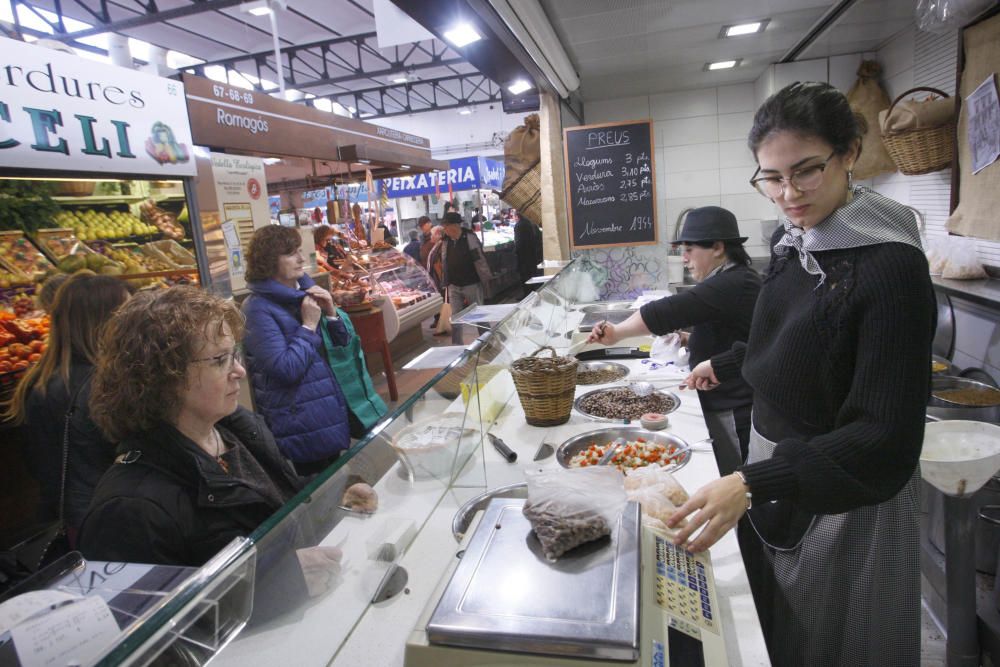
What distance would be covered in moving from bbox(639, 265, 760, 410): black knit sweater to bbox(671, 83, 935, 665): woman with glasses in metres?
1.07

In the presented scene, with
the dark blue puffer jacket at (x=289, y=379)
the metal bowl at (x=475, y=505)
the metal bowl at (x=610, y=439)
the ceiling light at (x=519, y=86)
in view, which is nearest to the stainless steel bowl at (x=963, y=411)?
the metal bowl at (x=610, y=439)

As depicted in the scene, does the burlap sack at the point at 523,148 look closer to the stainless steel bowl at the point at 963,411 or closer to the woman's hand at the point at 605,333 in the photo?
the woman's hand at the point at 605,333

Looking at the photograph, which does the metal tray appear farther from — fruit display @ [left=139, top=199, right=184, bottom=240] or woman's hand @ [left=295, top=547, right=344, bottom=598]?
fruit display @ [left=139, top=199, right=184, bottom=240]

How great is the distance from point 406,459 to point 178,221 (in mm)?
3980

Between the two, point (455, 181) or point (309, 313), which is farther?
point (455, 181)

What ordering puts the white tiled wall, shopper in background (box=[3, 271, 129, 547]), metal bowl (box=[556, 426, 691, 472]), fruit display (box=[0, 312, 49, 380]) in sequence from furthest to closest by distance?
the white tiled wall → fruit display (box=[0, 312, 49, 380]) → shopper in background (box=[3, 271, 129, 547]) → metal bowl (box=[556, 426, 691, 472])

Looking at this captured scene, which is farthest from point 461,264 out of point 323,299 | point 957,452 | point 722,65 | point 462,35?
point 957,452

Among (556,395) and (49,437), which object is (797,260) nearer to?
(556,395)

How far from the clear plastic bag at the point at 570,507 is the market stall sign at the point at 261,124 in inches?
170

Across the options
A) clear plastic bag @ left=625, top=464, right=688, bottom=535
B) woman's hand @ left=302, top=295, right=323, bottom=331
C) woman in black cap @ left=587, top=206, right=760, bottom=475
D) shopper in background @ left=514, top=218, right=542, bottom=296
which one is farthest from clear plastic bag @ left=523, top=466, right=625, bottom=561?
shopper in background @ left=514, top=218, right=542, bottom=296

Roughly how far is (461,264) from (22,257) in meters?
5.88

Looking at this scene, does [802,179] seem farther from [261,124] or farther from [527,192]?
[261,124]

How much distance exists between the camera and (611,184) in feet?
19.4

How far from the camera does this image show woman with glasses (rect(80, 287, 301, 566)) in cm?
138
